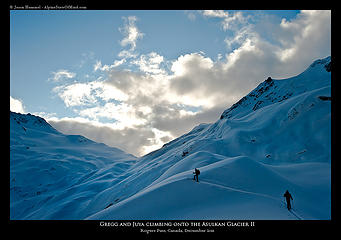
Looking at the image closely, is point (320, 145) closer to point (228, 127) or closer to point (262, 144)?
point (262, 144)

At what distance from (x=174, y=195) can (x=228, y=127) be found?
3500 centimetres

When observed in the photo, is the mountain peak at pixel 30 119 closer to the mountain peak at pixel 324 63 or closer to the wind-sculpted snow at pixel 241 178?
the wind-sculpted snow at pixel 241 178

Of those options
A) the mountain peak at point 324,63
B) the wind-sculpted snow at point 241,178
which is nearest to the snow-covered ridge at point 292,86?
the mountain peak at point 324,63

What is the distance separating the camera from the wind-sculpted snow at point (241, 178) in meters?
11.3

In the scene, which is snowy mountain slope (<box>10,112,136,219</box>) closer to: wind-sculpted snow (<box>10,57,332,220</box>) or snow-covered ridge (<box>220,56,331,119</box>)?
wind-sculpted snow (<box>10,57,332,220</box>)

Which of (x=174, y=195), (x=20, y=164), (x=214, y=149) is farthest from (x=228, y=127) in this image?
(x=20, y=164)

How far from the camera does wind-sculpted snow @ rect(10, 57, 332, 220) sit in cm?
1126

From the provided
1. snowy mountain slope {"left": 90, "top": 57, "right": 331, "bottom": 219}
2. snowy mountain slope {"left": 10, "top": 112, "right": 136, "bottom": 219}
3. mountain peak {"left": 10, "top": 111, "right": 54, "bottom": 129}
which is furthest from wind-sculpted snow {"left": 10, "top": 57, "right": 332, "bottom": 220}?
mountain peak {"left": 10, "top": 111, "right": 54, "bottom": 129}

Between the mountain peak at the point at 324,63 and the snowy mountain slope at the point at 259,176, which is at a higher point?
the mountain peak at the point at 324,63

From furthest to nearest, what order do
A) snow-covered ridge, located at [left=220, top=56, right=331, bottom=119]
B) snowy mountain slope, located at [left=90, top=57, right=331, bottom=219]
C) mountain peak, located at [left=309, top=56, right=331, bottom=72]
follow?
1. mountain peak, located at [left=309, top=56, right=331, bottom=72]
2. snow-covered ridge, located at [left=220, top=56, right=331, bottom=119]
3. snowy mountain slope, located at [left=90, top=57, right=331, bottom=219]

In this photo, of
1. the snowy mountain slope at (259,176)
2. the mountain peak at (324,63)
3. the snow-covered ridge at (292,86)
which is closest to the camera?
the snowy mountain slope at (259,176)

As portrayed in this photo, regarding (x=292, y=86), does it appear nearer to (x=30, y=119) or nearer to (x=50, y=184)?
(x=50, y=184)

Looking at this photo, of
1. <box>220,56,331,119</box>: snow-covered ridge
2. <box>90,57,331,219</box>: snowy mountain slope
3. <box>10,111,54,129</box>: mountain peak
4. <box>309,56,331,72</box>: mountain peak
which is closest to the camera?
<box>90,57,331,219</box>: snowy mountain slope

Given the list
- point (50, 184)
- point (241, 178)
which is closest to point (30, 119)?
point (50, 184)
